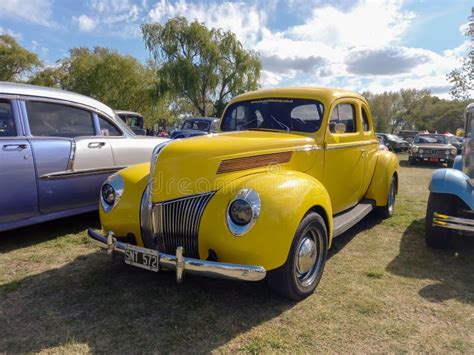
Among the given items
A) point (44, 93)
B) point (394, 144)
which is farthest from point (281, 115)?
point (394, 144)

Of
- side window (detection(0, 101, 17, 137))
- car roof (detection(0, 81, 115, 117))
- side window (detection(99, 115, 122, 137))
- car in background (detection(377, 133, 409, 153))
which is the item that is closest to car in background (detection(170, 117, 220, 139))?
side window (detection(99, 115, 122, 137))

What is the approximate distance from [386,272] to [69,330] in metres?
3.04

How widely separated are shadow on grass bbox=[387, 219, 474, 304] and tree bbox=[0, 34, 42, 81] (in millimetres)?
40701

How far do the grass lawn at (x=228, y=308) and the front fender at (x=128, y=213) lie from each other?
1.72 ft

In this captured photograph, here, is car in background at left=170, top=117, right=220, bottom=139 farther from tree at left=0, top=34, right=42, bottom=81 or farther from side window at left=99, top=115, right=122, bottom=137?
tree at left=0, top=34, right=42, bottom=81

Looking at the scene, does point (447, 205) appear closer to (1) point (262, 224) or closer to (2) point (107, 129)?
(1) point (262, 224)

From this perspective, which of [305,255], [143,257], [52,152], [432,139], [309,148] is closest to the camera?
[143,257]

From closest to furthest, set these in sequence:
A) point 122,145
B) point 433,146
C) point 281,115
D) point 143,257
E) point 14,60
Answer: point 143,257, point 281,115, point 122,145, point 433,146, point 14,60

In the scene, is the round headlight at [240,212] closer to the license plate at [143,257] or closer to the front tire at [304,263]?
the front tire at [304,263]

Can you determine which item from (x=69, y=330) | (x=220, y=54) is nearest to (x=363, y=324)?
(x=69, y=330)

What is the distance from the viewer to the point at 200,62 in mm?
25641

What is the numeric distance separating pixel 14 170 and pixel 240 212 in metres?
2.94

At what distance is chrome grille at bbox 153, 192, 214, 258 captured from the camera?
2.86 meters

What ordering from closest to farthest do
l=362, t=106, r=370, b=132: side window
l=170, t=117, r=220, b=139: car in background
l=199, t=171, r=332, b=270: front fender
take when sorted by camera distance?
l=199, t=171, r=332, b=270: front fender
l=362, t=106, r=370, b=132: side window
l=170, t=117, r=220, b=139: car in background
